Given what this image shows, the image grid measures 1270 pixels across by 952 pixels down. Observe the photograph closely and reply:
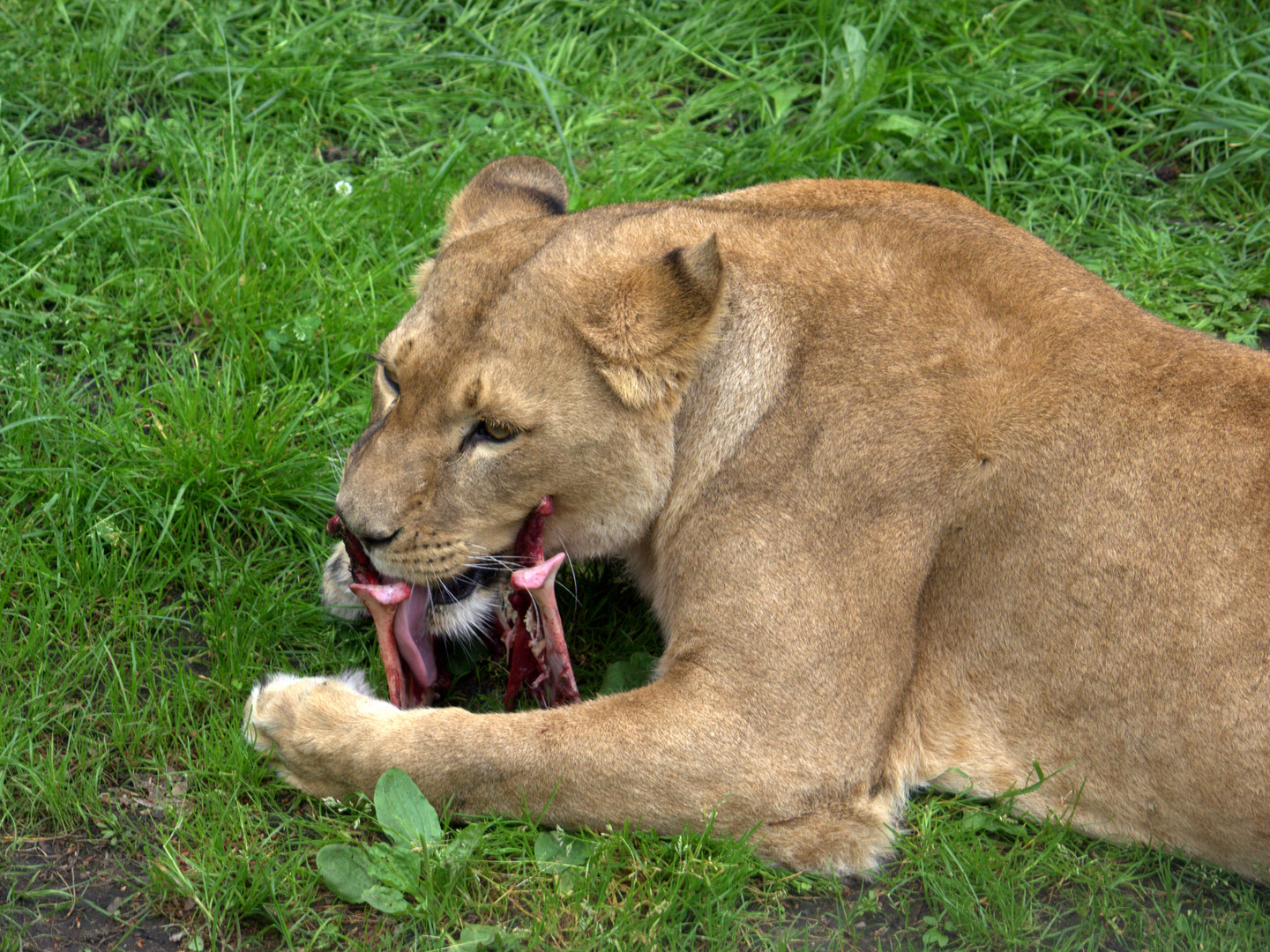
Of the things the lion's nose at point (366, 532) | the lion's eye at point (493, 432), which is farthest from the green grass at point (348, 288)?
the lion's eye at point (493, 432)

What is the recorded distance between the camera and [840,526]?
12.6ft

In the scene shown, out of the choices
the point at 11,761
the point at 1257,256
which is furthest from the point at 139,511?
the point at 1257,256

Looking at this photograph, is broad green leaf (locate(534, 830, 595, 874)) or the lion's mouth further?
the lion's mouth

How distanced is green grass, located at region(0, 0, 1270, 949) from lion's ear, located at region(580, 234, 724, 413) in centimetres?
112

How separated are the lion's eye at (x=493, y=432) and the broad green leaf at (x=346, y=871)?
4.01 feet

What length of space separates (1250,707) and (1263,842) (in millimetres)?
414

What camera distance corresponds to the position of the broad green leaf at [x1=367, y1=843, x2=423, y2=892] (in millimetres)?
3719

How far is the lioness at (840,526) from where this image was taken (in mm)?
3760

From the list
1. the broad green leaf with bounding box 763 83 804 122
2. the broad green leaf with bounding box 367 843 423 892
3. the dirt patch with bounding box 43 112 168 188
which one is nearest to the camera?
the broad green leaf with bounding box 367 843 423 892

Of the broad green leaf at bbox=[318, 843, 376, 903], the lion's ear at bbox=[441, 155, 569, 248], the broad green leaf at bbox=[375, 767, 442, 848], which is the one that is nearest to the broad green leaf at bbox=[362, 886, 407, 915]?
the broad green leaf at bbox=[318, 843, 376, 903]

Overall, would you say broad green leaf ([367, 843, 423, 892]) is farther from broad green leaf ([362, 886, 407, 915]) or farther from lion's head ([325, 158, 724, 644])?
lion's head ([325, 158, 724, 644])

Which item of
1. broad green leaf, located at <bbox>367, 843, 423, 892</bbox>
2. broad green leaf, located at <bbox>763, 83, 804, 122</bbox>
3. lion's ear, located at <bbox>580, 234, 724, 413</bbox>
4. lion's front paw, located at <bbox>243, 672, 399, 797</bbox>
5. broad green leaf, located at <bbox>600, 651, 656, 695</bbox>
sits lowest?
broad green leaf, located at <bbox>600, 651, 656, 695</bbox>

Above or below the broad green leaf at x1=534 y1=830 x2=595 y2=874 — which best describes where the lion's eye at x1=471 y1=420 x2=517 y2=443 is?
above

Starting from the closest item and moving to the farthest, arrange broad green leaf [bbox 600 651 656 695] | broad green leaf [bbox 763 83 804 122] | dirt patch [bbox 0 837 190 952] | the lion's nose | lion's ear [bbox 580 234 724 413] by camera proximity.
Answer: dirt patch [bbox 0 837 190 952]
lion's ear [bbox 580 234 724 413]
the lion's nose
broad green leaf [bbox 600 651 656 695]
broad green leaf [bbox 763 83 804 122]
